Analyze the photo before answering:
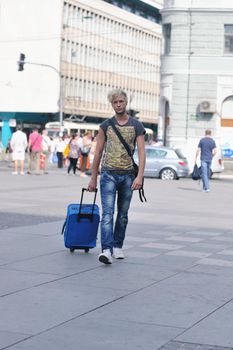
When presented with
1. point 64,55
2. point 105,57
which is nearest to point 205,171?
point 64,55

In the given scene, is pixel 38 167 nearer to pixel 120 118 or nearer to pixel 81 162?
pixel 81 162

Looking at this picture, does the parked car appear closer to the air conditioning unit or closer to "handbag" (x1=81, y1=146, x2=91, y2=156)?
"handbag" (x1=81, y1=146, x2=91, y2=156)

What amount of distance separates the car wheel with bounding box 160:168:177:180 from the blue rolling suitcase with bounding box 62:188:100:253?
2960 centimetres

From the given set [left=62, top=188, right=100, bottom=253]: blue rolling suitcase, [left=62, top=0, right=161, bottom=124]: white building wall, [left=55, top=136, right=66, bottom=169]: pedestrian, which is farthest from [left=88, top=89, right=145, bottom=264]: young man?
[left=62, top=0, right=161, bottom=124]: white building wall

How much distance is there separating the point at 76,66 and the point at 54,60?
5.13m

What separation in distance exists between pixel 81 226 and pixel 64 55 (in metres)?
103

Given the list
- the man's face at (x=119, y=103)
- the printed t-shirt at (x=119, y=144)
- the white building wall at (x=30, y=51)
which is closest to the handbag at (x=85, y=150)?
the printed t-shirt at (x=119, y=144)

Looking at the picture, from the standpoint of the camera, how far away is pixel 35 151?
39469 millimetres

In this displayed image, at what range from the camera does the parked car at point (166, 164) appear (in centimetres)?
4238

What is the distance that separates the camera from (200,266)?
39.1ft

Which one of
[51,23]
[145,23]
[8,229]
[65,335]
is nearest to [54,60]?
[51,23]

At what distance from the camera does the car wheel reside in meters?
42.3

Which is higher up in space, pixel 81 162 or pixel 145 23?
pixel 145 23

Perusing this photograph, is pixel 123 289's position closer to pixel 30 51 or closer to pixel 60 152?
pixel 60 152
